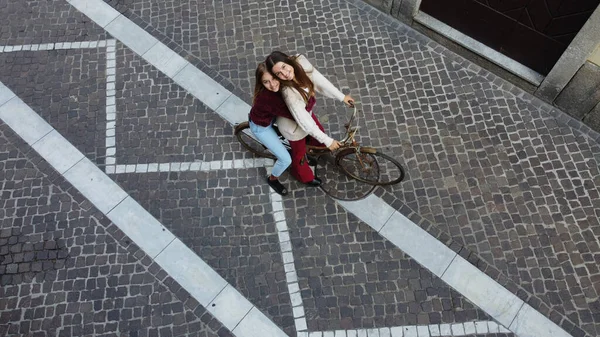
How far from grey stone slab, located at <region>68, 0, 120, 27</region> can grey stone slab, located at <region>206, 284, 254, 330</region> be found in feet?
16.2

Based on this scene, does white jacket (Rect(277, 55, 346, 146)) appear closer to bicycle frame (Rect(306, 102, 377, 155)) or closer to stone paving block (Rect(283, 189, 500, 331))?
bicycle frame (Rect(306, 102, 377, 155))

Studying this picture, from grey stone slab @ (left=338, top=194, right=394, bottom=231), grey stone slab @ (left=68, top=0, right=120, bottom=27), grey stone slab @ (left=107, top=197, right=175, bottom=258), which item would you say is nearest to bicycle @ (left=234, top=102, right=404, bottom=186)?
grey stone slab @ (left=338, top=194, right=394, bottom=231)

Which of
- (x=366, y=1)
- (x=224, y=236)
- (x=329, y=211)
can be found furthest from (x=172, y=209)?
(x=366, y=1)

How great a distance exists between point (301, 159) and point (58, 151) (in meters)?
3.50

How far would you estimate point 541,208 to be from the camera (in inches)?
224

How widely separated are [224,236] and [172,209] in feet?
2.61

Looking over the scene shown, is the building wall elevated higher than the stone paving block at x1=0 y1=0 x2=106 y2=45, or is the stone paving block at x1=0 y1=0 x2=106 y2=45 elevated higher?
the building wall

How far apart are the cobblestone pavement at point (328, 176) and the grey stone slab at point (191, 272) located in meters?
0.12

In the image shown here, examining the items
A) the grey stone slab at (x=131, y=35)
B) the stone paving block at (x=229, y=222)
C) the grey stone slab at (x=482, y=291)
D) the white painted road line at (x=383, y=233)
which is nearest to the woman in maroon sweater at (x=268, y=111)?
the stone paving block at (x=229, y=222)

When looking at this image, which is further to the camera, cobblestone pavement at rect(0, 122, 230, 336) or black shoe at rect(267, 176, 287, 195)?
black shoe at rect(267, 176, 287, 195)

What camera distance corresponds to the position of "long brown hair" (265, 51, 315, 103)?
3.94 metres

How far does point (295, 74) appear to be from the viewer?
407 centimetres

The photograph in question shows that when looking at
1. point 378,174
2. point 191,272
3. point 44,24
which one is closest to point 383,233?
point 378,174

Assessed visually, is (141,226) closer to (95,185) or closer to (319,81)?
(95,185)
